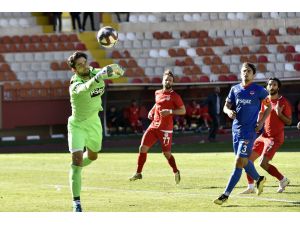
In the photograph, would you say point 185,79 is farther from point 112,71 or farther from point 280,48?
point 112,71

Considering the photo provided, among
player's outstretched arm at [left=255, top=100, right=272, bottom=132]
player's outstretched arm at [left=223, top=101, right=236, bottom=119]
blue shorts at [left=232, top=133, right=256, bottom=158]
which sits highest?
player's outstretched arm at [left=223, top=101, right=236, bottom=119]

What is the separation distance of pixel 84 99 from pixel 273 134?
400cm

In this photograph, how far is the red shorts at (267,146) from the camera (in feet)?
52.6

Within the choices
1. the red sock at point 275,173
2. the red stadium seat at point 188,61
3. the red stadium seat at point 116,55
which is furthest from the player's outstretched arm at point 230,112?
the red stadium seat at point 188,61

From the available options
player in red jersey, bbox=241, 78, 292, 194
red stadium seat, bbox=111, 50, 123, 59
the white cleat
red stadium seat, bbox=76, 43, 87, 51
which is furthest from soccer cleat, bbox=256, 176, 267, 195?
red stadium seat, bbox=76, 43, 87, 51

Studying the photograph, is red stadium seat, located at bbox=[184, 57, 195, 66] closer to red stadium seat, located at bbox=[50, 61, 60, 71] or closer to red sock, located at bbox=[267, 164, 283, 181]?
red stadium seat, located at bbox=[50, 61, 60, 71]

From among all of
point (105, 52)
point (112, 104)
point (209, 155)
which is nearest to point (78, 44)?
point (105, 52)

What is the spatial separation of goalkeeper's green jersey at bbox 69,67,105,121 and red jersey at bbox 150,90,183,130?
471 centimetres

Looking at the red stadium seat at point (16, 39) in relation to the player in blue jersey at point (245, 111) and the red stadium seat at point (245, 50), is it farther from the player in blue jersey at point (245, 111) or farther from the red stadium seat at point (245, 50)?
the player in blue jersey at point (245, 111)

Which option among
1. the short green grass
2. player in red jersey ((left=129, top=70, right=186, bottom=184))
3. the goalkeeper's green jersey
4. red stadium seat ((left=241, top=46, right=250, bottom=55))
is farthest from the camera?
red stadium seat ((left=241, top=46, right=250, bottom=55))

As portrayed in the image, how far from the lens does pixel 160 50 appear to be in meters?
39.4

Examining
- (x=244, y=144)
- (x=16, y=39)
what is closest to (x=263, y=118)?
(x=244, y=144)

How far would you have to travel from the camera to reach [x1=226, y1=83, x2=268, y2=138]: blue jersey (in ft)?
46.9

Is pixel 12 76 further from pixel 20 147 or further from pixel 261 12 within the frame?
pixel 261 12
